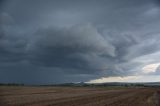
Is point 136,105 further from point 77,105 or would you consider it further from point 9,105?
point 9,105

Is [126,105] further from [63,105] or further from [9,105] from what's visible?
[9,105]

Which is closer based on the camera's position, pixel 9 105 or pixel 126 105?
pixel 9 105

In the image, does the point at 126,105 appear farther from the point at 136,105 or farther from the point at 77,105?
A: the point at 77,105

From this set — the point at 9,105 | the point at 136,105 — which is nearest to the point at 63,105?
the point at 9,105

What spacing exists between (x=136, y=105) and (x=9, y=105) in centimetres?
1642

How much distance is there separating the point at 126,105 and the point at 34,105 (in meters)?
11.9

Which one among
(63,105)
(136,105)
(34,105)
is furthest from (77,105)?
(136,105)

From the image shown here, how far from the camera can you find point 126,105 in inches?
1494

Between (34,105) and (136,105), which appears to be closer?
(34,105)

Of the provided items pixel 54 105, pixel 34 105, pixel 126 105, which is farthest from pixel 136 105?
Result: pixel 34 105

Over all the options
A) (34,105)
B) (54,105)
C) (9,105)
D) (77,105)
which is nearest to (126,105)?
(77,105)

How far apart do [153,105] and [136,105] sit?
87.0 inches

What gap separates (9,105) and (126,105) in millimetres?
14916

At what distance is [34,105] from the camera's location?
117 ft
